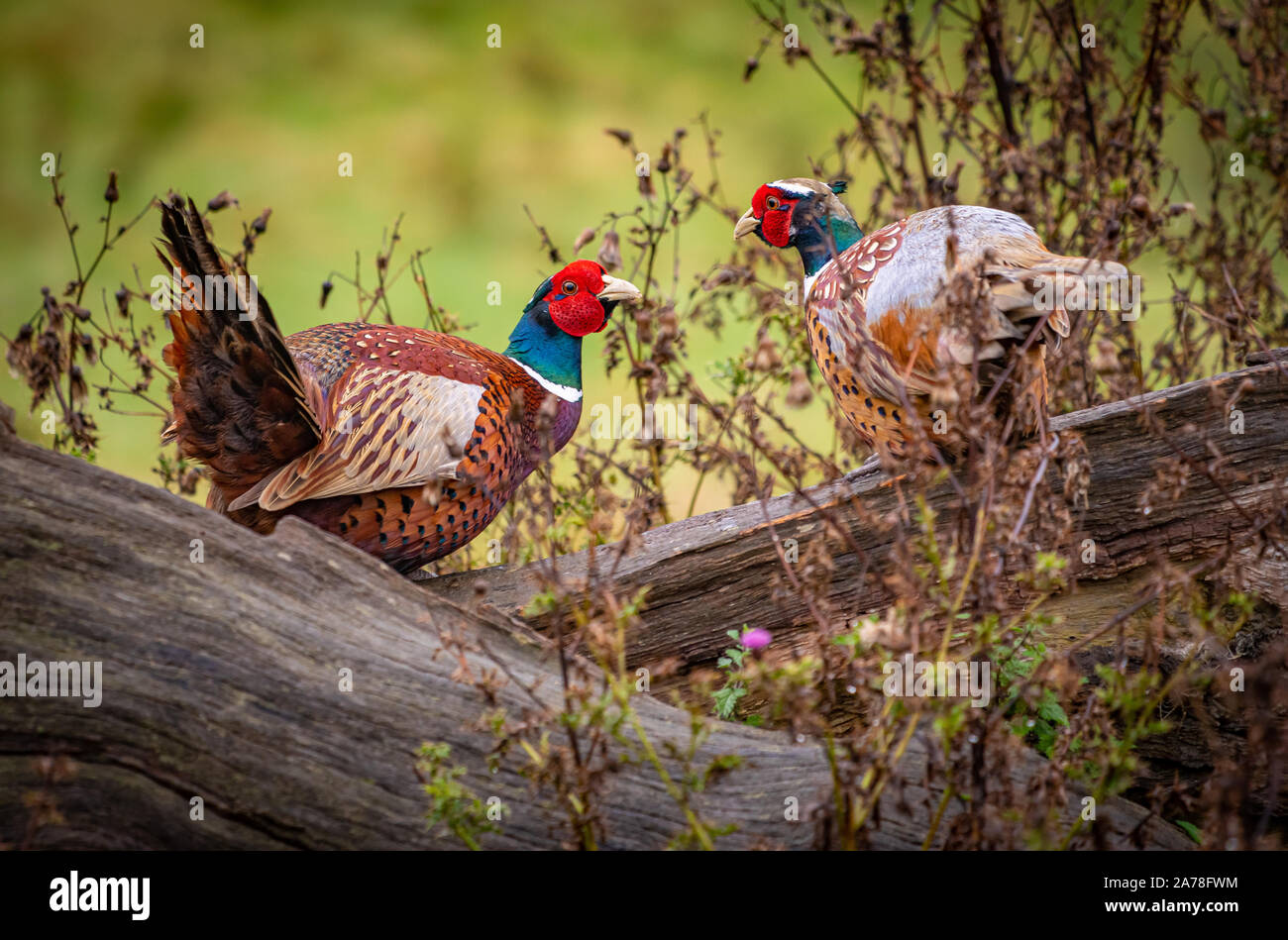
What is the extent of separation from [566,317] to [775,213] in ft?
2.21

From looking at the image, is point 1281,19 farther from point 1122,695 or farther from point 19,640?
point 19,640

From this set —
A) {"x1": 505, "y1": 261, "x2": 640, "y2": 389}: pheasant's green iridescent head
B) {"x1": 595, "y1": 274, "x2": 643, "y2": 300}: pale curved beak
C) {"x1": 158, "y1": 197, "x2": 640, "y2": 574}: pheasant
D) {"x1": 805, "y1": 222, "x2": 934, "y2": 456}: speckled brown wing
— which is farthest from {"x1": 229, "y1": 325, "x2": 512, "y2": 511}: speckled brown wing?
{"x1": 805, "y1": 222, "x2": 934, "y2": 456}: speckled brown wing

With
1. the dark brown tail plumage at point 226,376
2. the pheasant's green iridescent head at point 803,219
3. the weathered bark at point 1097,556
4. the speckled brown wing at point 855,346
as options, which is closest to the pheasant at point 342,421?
the dark brown tail plumage at point 226,376

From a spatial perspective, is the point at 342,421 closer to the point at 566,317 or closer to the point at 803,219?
the point at 566,317

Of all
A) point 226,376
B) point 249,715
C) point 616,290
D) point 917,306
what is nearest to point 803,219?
point 616,290

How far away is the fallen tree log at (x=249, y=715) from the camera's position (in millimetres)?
2072

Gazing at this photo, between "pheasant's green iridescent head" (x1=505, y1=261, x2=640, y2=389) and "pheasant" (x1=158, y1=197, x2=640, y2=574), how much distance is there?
5.9 inches

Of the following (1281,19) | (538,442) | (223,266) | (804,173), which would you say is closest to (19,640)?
(223,266)

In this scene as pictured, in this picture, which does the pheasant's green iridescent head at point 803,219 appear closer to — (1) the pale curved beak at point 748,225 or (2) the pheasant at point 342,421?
(1) the pale curved beak at point 748,225

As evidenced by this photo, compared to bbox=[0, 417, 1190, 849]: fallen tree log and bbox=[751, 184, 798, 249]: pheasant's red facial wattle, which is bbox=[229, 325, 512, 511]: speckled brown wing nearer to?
bbox=[0, 417, 1190, 849]: fallen tree log

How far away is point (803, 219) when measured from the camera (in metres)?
3.22

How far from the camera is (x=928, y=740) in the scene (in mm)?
1826

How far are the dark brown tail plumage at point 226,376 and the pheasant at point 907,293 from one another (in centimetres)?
124
